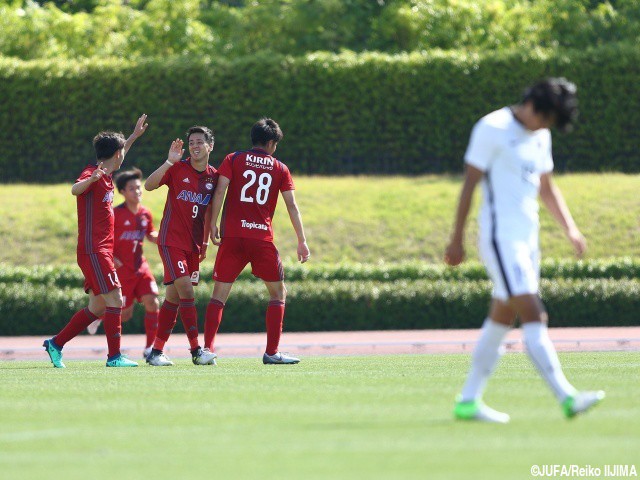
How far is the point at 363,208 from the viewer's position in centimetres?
2838

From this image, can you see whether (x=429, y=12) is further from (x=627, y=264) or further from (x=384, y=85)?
(x=627, y=264)

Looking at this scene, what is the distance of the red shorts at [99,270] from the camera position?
12461 mm

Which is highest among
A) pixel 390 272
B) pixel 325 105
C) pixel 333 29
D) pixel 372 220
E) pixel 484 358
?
pixel 333 29

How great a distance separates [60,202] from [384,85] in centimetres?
869

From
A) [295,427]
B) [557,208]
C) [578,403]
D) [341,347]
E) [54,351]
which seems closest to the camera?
[578,403]

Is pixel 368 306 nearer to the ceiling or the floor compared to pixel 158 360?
nearer to the floor

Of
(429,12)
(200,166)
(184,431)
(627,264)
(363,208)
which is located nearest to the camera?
(184,431)

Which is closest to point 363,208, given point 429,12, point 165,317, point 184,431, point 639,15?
point 429,12

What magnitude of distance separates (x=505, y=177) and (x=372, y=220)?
20.3 m

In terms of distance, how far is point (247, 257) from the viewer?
12.8 metres

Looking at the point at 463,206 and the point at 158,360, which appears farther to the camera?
the point at 158,360

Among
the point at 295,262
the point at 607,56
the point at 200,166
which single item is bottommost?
the point at 295,262

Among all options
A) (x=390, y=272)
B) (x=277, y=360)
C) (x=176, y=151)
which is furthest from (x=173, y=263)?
(x=390, y=272)

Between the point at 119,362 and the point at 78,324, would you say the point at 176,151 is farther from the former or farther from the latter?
the point at 119,362
